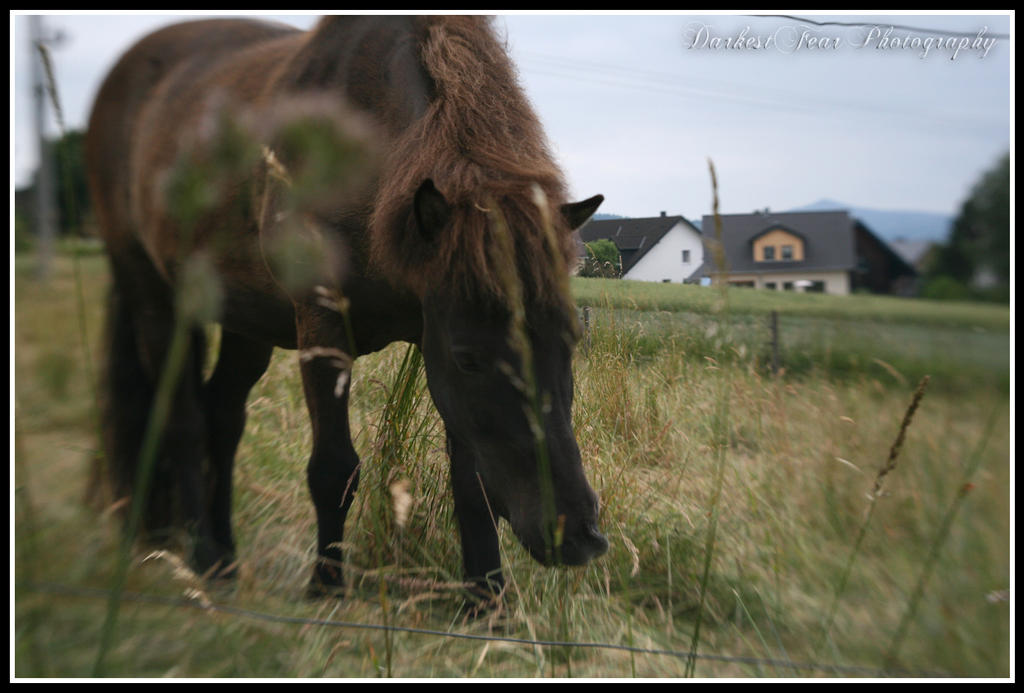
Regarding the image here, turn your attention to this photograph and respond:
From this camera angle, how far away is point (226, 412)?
3.96 metres

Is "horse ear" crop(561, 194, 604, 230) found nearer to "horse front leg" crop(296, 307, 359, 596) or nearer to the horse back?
"horse front leg" crop(296, 307, 359, 596)

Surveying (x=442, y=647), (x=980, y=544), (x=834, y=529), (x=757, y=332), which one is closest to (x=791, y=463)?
(x=834, y=529)

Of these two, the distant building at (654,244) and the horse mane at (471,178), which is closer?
the horse mane at (471,178)

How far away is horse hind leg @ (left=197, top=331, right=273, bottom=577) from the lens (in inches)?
152

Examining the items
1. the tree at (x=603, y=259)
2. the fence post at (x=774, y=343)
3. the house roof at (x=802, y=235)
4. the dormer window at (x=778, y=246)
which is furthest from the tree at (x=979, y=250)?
the fence post at (x=774, y=343)

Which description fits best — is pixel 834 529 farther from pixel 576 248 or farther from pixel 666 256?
pixel 576 248

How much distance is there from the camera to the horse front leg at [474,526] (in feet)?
9.05

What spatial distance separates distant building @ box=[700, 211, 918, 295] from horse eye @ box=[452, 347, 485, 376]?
793 millimetres

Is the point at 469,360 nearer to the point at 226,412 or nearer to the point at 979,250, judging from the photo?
the point at 979,250

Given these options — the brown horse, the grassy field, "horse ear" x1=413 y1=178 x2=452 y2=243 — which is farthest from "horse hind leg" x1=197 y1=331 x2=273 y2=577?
"horse ear" x1=413 y1=178 x2=452 y2=243

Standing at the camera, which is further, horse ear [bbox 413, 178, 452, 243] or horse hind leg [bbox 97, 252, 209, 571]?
horse hind leg [bbox 97, 252, 209, 571]

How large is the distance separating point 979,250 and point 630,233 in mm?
1278

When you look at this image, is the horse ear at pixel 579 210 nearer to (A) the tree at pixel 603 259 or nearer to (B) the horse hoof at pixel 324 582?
(A) the tree at pixel 603 259

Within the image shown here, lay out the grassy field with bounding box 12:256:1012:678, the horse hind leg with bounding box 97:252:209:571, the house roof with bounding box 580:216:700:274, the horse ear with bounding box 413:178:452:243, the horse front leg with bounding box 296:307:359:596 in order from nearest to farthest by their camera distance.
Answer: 1. the grassy field with bounding box 12:256:1012:678
2. the horse ear with bounding box 413:178:452:243
3. the horse front leg with bounding box 296:307:359:596
4. the house roof with bounding box 580:216:700:274
5. the horse hind leg with bounding box 97:252:209:571
